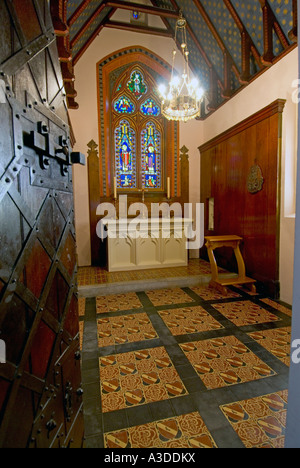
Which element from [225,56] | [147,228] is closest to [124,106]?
[225,56]

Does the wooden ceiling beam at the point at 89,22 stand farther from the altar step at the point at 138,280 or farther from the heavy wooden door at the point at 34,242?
the altar step at the point at 138,280

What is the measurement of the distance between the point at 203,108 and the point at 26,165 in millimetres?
6701

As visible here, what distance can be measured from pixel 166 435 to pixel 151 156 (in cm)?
610

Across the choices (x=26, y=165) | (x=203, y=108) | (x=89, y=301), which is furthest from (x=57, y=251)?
(x=203, y=108)

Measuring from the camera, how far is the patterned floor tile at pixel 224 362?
2156 millimetres

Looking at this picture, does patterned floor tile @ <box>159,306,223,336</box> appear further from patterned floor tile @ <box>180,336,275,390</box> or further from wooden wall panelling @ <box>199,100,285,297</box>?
wooden wall panelling @ <box>199,100,285,297</box>

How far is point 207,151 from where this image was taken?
6250 millimetres

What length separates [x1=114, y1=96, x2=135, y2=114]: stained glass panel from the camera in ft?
20.6

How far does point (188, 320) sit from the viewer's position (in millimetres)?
3287

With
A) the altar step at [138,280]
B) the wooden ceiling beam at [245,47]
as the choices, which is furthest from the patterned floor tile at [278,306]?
the wooden ceiling beam at [245,47]

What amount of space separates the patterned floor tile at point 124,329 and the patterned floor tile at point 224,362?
531 millimetres

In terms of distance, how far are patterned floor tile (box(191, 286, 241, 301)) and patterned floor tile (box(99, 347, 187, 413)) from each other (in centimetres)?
181

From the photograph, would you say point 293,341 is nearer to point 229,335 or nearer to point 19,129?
point 19,129

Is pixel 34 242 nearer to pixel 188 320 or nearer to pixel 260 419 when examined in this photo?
pixel 260 419
